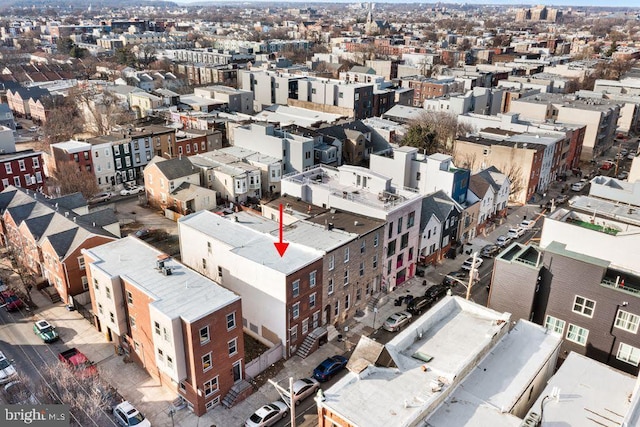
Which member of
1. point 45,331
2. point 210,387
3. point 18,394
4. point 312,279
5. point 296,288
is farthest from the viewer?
point 45,331

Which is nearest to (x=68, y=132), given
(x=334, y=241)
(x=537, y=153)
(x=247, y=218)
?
(x=247, y=218)

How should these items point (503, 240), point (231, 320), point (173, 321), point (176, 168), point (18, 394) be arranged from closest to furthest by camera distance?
point (173, 321), point (18, 394), point (231, 320), point (503, 240), point (176, 168)

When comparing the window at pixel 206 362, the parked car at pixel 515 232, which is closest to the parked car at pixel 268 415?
the window at pixel 206 362

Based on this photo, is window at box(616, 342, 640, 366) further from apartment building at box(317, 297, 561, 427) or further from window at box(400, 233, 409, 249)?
window at box(400, 233, 409, 249)

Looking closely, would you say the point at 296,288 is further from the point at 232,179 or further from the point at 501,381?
the point at 232,179

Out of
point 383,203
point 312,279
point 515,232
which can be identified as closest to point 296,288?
point 312,279

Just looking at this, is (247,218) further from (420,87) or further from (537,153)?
(420,87)
